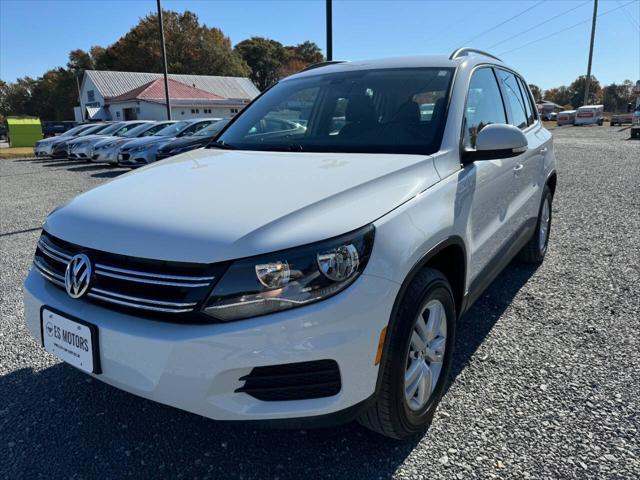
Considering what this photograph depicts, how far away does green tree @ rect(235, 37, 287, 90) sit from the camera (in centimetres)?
7719

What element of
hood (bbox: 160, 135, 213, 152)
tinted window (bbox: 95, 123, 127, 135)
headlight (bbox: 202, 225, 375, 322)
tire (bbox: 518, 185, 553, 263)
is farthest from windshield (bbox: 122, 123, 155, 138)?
headlight (bbox: 202, 225, 375, 322)

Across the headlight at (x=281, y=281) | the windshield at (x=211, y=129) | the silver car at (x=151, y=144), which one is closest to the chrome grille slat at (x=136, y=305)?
the headlight at (x=281, y=281)

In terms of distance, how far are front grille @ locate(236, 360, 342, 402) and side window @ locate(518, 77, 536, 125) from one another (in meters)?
3.58

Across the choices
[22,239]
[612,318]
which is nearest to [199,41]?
[22,239]

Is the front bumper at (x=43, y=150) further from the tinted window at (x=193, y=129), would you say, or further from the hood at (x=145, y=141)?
the tinted window at (x=193, y=129)

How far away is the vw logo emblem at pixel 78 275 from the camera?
6.40 feet

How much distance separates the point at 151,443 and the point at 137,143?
42.3 feet

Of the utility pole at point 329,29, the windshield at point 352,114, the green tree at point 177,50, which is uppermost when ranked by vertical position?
the green tree at point 177,50

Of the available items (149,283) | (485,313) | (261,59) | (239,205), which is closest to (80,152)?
(485,313)

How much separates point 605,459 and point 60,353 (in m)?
2.37

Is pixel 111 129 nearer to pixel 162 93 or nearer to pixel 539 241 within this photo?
pixel 539 241

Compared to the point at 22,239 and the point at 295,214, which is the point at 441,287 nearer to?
the point at 295,214

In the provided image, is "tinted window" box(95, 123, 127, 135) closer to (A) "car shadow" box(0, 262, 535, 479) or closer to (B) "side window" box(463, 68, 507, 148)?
(B) "side window" box(463, 68, 507, 148)

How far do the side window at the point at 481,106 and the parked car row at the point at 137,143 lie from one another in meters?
7.62
